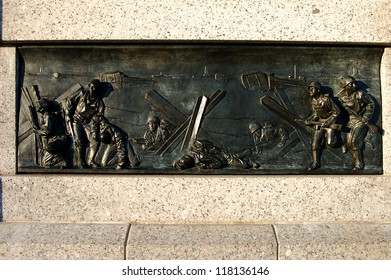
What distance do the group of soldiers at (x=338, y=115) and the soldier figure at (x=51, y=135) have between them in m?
2.25

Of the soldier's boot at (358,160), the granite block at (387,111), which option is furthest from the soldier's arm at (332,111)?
the granite block at (387,111)

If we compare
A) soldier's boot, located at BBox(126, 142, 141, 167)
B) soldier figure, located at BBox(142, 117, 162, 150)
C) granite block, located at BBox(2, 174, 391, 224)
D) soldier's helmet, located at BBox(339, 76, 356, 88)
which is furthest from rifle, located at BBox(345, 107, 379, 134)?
soldier's boot, located at BBox(126, 142, 141, 167)

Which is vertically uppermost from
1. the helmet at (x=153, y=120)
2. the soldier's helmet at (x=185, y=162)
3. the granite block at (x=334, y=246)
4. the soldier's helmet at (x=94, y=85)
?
the soldier's helmet at (x=94, y=85)

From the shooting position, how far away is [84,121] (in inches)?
155

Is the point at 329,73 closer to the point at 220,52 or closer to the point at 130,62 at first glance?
the point at 220,52

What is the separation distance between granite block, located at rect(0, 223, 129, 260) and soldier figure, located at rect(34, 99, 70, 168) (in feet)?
2.18

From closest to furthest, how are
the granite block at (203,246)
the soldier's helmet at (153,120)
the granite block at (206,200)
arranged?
the granite block at (203,246) → the granite block at (206,200) → the soldier's helmet at (153,120)

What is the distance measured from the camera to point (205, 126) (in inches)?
156

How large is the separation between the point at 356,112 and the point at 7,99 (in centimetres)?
318

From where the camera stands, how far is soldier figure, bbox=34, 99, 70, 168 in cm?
388

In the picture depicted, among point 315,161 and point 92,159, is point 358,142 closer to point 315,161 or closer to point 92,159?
point 315,161

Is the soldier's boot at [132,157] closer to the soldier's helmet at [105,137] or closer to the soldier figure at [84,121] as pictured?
the soldier's helmet at [105,137]

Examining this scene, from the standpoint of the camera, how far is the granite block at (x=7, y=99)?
393 cm

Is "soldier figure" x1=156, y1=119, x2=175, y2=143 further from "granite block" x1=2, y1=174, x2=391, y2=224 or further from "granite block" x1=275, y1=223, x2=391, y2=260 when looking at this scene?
"granite block" x1=275, y1=223, x2=391, y2=260
